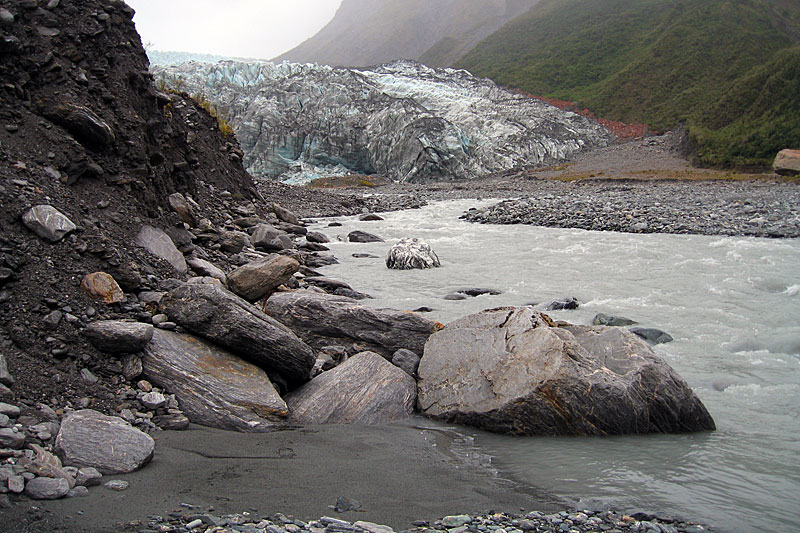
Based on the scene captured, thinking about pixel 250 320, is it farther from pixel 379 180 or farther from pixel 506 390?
pixel 379 180

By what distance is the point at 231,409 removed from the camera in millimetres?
4648

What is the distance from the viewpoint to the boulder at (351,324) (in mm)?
6539

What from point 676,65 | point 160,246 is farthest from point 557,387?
point 676,65

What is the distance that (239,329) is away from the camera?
17.1 feet

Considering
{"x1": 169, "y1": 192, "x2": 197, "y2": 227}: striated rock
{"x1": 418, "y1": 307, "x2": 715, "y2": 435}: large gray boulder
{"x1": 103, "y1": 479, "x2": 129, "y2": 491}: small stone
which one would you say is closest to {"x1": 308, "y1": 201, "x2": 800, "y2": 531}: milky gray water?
{"x1": 418, "y1": 307, "x2": 715, "y2": 435}: large gray boulder

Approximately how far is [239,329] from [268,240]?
8.00 m

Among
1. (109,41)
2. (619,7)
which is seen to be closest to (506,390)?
(109,41)

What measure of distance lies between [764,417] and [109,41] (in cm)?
1032

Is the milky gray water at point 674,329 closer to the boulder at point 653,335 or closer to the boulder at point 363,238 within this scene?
the boulder at point 653,335

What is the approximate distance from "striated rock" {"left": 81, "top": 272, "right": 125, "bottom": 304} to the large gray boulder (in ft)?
10.6

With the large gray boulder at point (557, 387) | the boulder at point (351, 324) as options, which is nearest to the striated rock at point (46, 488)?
the large gray boulder at point (557, 387)

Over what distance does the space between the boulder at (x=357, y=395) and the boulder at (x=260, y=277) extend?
2.80m

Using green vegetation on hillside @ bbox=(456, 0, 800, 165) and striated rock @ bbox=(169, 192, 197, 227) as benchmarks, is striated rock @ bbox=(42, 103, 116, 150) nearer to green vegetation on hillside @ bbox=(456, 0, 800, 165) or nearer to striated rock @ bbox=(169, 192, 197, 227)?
striated rock @ bbox=(169, 192, 197, 227)

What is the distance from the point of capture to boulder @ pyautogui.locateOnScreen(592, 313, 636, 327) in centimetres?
838
